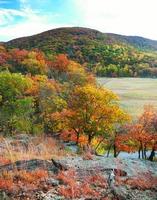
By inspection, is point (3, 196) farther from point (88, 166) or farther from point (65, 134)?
point (65, 134)

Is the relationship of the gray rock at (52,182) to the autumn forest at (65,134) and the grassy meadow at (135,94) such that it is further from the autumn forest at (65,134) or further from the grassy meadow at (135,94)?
the grassy meadow at (135,94)

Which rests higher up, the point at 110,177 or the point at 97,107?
the point at 110,177

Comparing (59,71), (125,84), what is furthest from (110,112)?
(125,84)

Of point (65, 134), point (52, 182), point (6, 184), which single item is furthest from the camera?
point (65, 134)

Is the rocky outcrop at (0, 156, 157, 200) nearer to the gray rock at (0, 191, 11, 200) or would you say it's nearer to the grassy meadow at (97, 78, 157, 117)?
the gray rock at (0, 191, 11, 200)

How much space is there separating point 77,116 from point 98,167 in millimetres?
47219

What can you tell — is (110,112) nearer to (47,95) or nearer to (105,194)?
(47,95)

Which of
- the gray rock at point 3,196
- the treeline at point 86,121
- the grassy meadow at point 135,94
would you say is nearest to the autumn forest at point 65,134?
the treeline at point 86,121

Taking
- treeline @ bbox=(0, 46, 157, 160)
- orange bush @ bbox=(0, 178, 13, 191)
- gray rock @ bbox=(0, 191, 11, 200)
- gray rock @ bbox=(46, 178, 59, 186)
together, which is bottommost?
treeline @ bbox=(0, 46, 157, 160)

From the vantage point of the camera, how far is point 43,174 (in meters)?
13.6

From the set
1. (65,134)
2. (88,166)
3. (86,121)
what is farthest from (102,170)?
(65,134)

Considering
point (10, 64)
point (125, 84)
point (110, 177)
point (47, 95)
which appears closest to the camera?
point (110, 177)

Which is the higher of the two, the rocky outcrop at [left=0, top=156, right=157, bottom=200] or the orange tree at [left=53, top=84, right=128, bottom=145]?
the rocky outcrop at [left=0, top=156, right=157, bottom=200]

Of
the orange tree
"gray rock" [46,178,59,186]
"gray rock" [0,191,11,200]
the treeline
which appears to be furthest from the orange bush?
the orange tree
